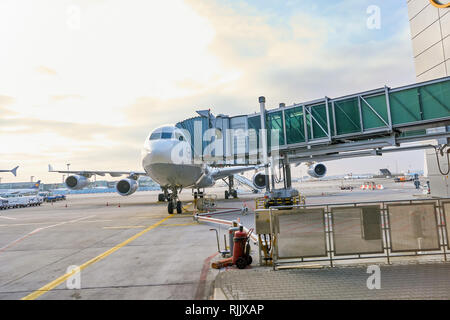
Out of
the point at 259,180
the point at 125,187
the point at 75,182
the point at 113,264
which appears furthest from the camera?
the point at 75,182

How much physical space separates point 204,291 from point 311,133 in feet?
38.9

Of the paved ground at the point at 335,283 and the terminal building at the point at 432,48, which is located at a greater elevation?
the terminal building at the point at 432,48

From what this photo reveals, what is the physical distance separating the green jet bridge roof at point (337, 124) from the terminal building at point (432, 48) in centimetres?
356

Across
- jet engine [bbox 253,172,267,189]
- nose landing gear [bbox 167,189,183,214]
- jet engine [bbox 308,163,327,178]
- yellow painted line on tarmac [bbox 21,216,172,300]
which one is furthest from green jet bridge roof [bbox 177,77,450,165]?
yellow painted line on tarmac [bbox 21,216,172,300]

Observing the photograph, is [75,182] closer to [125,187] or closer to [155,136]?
[125,187]

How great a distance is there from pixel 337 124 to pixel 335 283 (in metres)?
10.9

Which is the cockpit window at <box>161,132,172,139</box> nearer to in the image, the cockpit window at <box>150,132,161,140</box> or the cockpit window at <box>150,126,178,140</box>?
the cockpit window at <box>150,126,178,140</box>

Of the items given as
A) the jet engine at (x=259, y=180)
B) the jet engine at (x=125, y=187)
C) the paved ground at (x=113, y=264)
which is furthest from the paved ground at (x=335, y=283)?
the jet engine at (x=125, y=187)

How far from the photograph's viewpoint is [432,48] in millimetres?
16547

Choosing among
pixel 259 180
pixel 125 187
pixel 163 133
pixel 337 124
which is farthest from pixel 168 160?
pixel 259 180

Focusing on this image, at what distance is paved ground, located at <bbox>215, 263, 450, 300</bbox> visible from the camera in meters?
4.27

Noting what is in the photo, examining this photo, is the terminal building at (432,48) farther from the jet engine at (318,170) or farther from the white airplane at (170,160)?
the white airplane at (170,160)

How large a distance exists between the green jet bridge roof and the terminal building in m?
3.56

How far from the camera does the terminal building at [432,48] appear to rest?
15453mm
